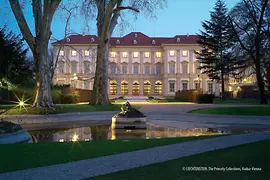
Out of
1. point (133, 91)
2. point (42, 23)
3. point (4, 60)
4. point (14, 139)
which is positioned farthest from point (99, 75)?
point (133, 91)

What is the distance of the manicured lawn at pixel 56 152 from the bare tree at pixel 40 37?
13582mm

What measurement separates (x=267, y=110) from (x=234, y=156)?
14035 millimetres

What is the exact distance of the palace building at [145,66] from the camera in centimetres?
7206

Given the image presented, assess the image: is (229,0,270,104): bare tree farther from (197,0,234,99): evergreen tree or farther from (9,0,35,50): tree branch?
(9,0,35,50): tree branch

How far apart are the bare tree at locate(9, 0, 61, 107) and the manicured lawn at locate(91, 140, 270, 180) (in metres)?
16.3

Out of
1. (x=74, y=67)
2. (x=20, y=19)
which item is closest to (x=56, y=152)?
(x=20, y=19)

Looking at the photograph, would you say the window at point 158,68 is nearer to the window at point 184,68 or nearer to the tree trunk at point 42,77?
the window at point 184,68

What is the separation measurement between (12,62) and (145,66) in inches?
1976

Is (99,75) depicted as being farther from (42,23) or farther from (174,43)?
(174,43)

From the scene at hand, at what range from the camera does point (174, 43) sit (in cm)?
7162

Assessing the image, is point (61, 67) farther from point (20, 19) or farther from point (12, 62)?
point (20, 19)

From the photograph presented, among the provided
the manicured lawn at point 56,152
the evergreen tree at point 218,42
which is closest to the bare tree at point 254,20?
the evergreen tree at point 218,42

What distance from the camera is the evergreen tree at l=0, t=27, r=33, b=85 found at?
85.7 feet

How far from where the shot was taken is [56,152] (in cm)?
669
